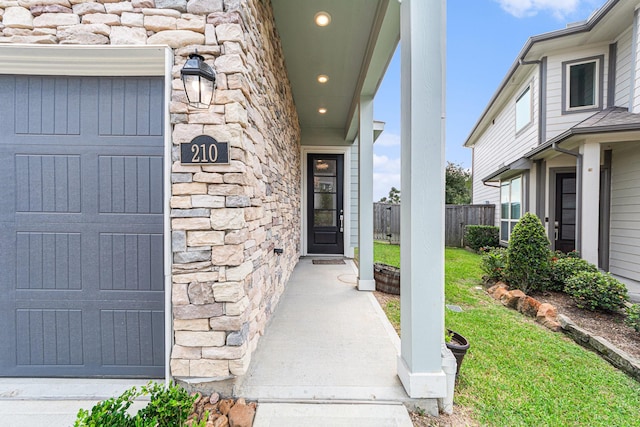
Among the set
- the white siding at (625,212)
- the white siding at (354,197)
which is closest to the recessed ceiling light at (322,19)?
the white siding at (354,197)

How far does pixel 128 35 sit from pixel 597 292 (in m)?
5.38

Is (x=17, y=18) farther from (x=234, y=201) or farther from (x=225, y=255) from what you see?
(x=225, y=255)

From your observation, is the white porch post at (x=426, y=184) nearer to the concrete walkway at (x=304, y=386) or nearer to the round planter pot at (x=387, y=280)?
the concrete walkway at (x=304, y=386)

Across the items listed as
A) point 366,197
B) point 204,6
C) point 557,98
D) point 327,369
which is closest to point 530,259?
point 366,197

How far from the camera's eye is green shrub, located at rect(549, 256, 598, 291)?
3761mm

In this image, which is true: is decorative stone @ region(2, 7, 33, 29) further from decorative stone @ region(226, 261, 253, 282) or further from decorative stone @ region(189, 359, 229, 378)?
decorative stone @ region(189, 359, 229, 378)

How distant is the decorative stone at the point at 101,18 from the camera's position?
167 cm

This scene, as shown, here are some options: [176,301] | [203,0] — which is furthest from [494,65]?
[176,301]

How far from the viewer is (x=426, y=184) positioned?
172 cm

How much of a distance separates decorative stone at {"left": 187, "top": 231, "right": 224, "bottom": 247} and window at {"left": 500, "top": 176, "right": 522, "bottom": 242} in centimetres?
750

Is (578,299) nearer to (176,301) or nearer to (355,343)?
(355,343)

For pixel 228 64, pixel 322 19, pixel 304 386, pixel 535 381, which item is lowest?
pixel 535 381

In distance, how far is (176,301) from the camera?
1.69 meters

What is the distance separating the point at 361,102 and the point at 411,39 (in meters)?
2.19
